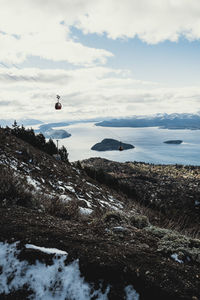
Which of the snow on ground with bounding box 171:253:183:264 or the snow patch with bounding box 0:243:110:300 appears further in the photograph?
the snow on ground with bounding box 171:253:183:264

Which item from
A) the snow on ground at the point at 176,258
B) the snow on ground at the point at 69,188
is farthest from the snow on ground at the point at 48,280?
the snow on ground at the point at 69,188

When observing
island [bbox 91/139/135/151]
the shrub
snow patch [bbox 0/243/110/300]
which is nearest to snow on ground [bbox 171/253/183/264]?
snow patch [bbox 0/243/110/300]

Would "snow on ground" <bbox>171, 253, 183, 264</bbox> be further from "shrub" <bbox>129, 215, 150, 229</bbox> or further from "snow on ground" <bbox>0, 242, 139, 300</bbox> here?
"shrub" <bbox>129, 215, 150, 229</bbox>

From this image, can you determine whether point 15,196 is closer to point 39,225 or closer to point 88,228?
point 39,225

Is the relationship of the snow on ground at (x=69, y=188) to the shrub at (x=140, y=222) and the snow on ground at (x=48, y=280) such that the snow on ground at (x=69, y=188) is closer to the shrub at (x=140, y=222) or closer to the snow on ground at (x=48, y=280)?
the shrub at (x=140, y=222)

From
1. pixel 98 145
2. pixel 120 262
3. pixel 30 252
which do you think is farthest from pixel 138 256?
pixel 98 145

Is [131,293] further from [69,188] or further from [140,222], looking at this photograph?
[69,188]

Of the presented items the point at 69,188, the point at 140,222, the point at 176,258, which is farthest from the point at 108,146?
the point at 176,258

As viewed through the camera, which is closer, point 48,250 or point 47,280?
point 47,280
